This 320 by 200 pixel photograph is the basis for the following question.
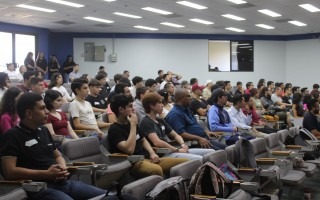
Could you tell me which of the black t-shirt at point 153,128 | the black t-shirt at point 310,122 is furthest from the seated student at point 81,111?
the black t-shirt at point 310,122

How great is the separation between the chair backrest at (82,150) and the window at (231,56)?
14963 mm

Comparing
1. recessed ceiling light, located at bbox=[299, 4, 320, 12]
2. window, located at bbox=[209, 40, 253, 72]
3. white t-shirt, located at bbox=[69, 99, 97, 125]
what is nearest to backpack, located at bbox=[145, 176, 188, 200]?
white t-shirt, located at bbox=[69, 99, 97, 125]

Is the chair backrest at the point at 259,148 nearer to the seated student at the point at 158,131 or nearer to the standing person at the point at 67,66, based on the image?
the seated student at the point at 158,131

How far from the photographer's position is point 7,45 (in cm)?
1435

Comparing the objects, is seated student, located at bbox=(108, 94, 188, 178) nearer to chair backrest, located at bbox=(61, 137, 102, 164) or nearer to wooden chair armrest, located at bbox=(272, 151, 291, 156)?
chair backrest, located at bbox=(61, 137, 102, 164)

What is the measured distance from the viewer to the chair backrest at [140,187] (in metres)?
2.44

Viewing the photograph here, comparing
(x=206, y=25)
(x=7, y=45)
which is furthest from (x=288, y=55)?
(x=7, y=45)

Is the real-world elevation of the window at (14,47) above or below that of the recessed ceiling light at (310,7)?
below

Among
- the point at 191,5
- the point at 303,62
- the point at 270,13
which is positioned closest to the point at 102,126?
the point at 191,5

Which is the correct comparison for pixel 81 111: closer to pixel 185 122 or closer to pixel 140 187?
pixel 185 122

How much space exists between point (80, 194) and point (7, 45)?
1281cm

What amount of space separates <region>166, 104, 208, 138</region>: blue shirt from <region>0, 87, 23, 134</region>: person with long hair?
6.76ft

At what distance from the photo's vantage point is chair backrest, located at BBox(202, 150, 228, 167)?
338cm

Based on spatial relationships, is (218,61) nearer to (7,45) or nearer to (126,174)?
(7,45)
